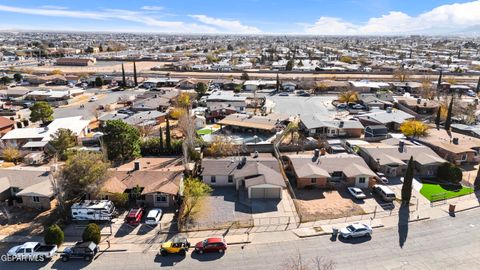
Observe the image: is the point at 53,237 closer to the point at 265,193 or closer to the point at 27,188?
the point at 27,188

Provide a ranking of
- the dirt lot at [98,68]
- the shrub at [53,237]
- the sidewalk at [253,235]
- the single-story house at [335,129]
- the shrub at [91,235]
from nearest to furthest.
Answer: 1. the shrub at [53,237]
2. the shrub at [91,235]
3. the sidewalk at [253,235]
4. the single-story house at [335,129]
5. the dirt lot at [98,68]

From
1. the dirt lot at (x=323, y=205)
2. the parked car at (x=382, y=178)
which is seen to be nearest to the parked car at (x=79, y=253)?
the dirt lot at (x=323, y=205)

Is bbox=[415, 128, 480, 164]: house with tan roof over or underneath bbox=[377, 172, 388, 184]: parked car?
over

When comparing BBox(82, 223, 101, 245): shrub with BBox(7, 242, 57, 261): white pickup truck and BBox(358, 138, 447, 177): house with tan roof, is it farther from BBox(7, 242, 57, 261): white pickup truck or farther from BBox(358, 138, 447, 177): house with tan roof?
BBox(358, 138, 447, 177): house with tan roof

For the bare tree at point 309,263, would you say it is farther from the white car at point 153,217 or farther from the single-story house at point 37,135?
the single-story house at point 37,135

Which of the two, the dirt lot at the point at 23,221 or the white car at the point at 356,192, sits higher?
the white car at the point at 356,192

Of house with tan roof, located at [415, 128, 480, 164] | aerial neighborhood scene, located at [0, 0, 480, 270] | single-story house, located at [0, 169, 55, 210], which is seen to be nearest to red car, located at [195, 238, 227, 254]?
aerial neighborhood scene, located at [0, 0, 480, 270]

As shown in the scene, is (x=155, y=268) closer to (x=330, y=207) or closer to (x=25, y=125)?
(x=330, y=207)

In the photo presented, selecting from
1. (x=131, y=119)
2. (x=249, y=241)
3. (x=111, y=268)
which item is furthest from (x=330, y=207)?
(x=131, y=119)
